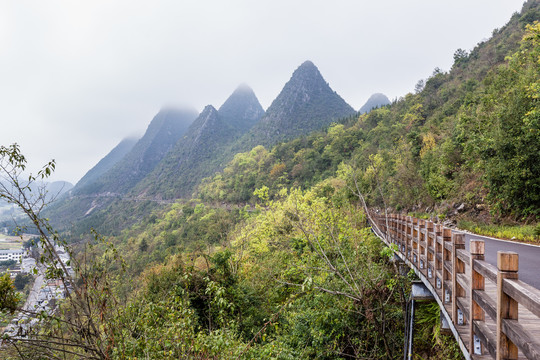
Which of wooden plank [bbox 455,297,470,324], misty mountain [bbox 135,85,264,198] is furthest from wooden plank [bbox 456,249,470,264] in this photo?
misty mountain [bbox 135,85,264,198]

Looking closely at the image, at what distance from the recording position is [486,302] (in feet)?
7.30

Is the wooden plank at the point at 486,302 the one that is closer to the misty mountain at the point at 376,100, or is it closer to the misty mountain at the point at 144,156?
the misty mountain at the point at 144,156

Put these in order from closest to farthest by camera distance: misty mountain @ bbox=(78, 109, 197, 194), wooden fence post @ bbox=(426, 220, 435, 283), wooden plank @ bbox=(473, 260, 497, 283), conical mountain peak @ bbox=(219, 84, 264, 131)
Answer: wooden plank @ bbox=(473, 260, 497, 283) → wooden fence post @ bbox=(426, 220, 435, 283) → misty mountain @ bbox=(78, 109, 197, 194) → conical mountain peak @ bbox=(219, 84, 264, 131)

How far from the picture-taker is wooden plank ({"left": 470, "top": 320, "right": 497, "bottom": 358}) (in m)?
2.16

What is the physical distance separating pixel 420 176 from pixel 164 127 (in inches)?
7114

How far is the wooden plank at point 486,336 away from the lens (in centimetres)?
216

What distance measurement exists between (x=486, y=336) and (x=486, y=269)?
22.4 inches

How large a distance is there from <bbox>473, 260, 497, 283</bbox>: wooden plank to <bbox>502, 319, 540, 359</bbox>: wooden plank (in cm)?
30

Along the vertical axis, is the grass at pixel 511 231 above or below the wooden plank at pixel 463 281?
below

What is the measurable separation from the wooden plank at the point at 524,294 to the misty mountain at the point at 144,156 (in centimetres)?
14950

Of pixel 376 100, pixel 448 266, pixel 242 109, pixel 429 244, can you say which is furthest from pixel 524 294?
pixel 242 109

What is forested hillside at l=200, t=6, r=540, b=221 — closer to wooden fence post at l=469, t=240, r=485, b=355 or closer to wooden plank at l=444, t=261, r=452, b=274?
wooden plank at l=444, t=261, r=452, b=274

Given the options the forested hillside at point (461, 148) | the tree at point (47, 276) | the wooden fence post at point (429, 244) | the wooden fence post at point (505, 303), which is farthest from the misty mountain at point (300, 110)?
the wooden fence post at point (505, 303)

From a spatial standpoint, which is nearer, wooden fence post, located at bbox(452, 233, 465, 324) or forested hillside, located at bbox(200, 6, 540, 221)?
wooden fence post, located at bbox(452, 233, 465, 324)
